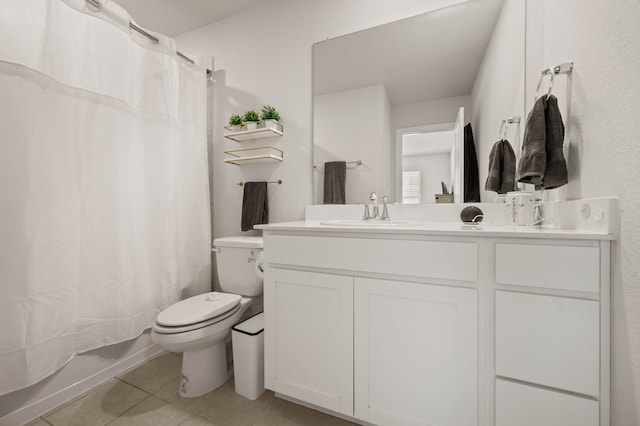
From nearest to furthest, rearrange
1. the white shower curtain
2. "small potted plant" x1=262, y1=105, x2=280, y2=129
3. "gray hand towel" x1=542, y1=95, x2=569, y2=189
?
"gray hand towel" x1=542, y1=95, x2=569, y2=189 → the white shower curtain → "small potted plant" x1=262, y1=105, x2=280, y2=129

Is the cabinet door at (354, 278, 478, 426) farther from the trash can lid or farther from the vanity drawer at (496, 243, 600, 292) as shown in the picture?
the trash can lid

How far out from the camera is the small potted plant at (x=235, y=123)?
1.94m

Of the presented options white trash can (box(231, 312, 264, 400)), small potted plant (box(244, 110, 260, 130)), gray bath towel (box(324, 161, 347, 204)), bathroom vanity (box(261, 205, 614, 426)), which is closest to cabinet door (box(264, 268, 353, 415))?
bathroom vanity (box(261, 205, 614, 426))

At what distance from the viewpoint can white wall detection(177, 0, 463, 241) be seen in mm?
1744

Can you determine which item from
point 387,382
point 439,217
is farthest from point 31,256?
point 439,217

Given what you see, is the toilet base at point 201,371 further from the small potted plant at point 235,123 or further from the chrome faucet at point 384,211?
the small potted plant at point 235,123

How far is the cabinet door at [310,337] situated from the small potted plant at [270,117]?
1026 millimetres

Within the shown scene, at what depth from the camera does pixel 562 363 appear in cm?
81

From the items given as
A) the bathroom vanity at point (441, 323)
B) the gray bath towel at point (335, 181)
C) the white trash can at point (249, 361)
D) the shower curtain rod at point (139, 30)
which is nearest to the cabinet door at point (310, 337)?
the bathroom vanity at point (441, 323)

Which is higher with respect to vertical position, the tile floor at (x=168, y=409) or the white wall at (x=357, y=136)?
the white wall at (x=357, y=136)

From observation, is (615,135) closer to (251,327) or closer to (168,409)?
(251,327)

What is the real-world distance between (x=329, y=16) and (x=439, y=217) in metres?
1.45

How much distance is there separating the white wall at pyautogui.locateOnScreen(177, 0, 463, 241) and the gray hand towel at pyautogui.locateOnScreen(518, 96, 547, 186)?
1.04 metres

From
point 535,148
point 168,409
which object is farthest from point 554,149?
point 168,409
